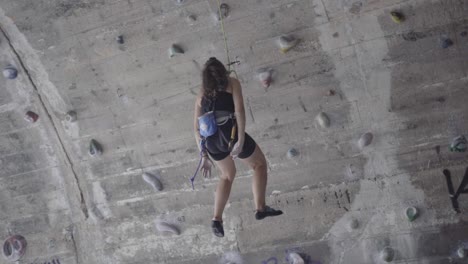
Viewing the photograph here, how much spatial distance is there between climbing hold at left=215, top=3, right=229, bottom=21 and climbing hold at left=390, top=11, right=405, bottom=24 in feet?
5.18

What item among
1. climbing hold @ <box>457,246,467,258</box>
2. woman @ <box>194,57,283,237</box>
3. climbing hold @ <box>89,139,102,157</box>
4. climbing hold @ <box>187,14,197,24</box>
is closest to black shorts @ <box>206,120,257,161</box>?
woman @ <box>194,57,283,237</box>

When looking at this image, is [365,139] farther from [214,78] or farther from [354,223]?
[214,78]

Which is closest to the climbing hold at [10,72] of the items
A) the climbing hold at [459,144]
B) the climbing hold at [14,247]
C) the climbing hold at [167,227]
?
the climbing hold at [14,247]

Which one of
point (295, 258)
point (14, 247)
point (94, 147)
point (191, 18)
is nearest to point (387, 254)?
point (295, 258)

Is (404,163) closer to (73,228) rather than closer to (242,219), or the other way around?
(242,219)

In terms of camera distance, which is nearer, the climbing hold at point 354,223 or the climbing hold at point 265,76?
the climbing hold at point 265,76

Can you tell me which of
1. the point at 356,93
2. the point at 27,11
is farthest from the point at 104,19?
the point at 356,93

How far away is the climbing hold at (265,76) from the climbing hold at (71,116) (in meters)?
2.08

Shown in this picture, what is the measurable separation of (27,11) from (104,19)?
839 millimetres

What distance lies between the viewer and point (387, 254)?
4.67m

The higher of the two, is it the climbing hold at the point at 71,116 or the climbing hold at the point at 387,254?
the climbing hold at the point at 71,116

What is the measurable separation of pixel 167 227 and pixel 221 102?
2.09m

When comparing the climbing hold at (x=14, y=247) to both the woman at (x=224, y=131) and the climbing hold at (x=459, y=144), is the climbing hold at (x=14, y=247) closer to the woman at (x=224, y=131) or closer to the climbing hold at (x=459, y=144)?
the woman at (x=224, y=131)

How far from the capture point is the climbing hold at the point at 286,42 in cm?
441
